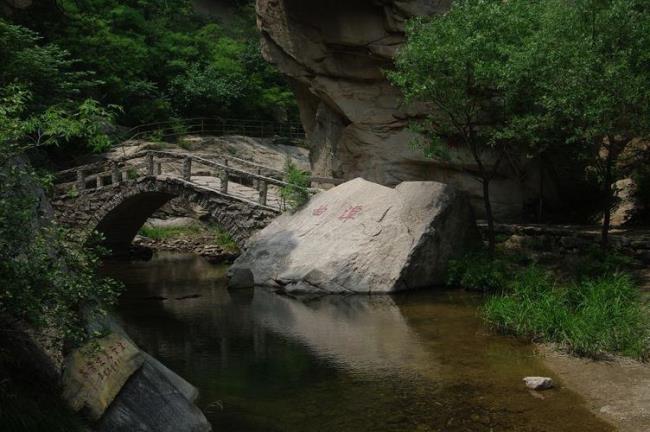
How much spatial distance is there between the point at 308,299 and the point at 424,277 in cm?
296

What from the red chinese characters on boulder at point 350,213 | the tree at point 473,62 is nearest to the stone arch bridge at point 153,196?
the red chinese characters on boulder at point 350,213

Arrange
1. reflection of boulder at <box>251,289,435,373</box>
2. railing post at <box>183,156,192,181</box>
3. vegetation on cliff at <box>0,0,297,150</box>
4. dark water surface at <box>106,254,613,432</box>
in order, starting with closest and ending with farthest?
1. dark water surface at <box>106,254,613,432</box>
2. reflection of boulder at <box>251,289,435,373</box>
3. railing post at <box>183,156,192,181</box>
4. vegetation on cliff at <box>0,0,297,150</box>

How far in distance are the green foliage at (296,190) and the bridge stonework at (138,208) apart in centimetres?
77

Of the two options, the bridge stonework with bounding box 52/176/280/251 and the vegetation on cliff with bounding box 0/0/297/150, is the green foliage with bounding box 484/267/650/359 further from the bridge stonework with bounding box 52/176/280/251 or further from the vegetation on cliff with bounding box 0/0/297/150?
the vegetation on cliff with bounding box 0/0/297/150

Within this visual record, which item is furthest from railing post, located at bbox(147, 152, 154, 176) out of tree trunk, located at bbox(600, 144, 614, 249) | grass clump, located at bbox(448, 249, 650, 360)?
tree trunk, located at bbox(600, 144, 614, 249)

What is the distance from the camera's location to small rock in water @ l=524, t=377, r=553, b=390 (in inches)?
366

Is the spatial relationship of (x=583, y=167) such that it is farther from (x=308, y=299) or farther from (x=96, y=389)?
(x=96, y=389)

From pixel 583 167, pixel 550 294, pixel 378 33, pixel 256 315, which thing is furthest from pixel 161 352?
pixel 583 167

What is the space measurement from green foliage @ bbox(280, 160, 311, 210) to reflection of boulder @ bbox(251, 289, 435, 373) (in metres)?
3.38

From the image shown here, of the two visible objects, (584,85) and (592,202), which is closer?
(584,85)

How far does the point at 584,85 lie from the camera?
14219mm

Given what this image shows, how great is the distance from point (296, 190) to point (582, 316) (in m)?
10.7

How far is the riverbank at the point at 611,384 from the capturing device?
8188mm

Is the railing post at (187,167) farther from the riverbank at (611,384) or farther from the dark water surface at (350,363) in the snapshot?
the riverbank at (611,384)
